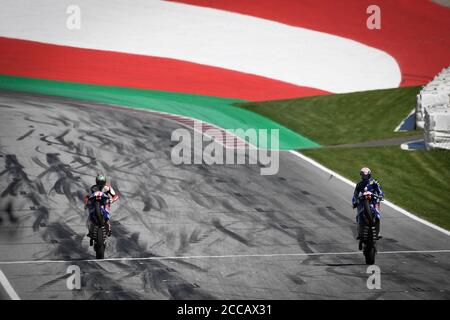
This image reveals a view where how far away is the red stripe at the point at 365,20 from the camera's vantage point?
133 ft

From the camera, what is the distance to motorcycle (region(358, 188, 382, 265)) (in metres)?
15.7

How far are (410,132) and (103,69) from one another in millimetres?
14901

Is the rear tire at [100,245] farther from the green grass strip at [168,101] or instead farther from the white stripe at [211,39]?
the white stripe at [211,39]

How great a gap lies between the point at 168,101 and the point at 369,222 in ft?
70.7

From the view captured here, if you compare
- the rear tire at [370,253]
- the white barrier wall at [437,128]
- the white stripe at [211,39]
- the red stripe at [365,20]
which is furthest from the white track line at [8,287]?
the red stripe at [365,20]

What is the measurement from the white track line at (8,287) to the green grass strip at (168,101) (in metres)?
16.5

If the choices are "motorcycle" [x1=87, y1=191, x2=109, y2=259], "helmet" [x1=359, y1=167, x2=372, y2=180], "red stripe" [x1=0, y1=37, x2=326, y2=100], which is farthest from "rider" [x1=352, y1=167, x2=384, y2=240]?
"red stripe" [x1=0, y1=37, x2=326, y2=100]

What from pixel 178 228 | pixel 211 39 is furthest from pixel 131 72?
pixel 178 228

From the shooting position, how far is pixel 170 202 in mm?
20969

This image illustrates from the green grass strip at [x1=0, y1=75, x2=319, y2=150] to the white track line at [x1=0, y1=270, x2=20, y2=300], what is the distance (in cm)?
1651

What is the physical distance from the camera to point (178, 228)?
19.0m
